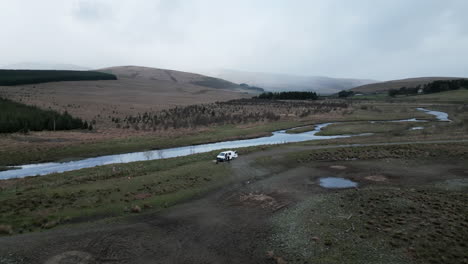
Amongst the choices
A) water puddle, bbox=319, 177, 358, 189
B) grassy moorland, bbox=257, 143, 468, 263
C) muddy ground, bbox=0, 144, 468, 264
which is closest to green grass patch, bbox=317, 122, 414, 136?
grassy moorland, bbox=257, 143, 468, 263

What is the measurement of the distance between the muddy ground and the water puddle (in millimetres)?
944

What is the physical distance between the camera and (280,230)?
62.1 ft

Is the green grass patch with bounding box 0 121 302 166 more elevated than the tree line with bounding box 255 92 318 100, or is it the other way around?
the tree line with bounding box 255 92 318 100

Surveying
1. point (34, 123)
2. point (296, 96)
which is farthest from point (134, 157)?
point (296, 96)

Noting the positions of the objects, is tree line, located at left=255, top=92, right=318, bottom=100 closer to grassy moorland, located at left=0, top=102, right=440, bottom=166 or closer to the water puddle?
grassy moorland, located at left=0, top=102, right=440, bottom=166

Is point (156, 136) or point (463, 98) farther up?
point (463, 98)

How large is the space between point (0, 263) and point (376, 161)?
1450 inches

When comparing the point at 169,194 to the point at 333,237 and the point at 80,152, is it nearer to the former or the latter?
the point at 333,237

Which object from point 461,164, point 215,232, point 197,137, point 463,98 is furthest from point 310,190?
point 463,98

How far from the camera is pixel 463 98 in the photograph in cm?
12112

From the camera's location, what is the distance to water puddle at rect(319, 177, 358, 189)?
91.5 feet

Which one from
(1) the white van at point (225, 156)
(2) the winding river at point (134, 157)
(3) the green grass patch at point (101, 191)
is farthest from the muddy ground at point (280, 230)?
(2) the winding river at point (134, 157)

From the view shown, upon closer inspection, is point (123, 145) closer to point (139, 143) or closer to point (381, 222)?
point (139, 143)

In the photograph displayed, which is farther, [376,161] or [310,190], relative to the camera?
[376,161]
